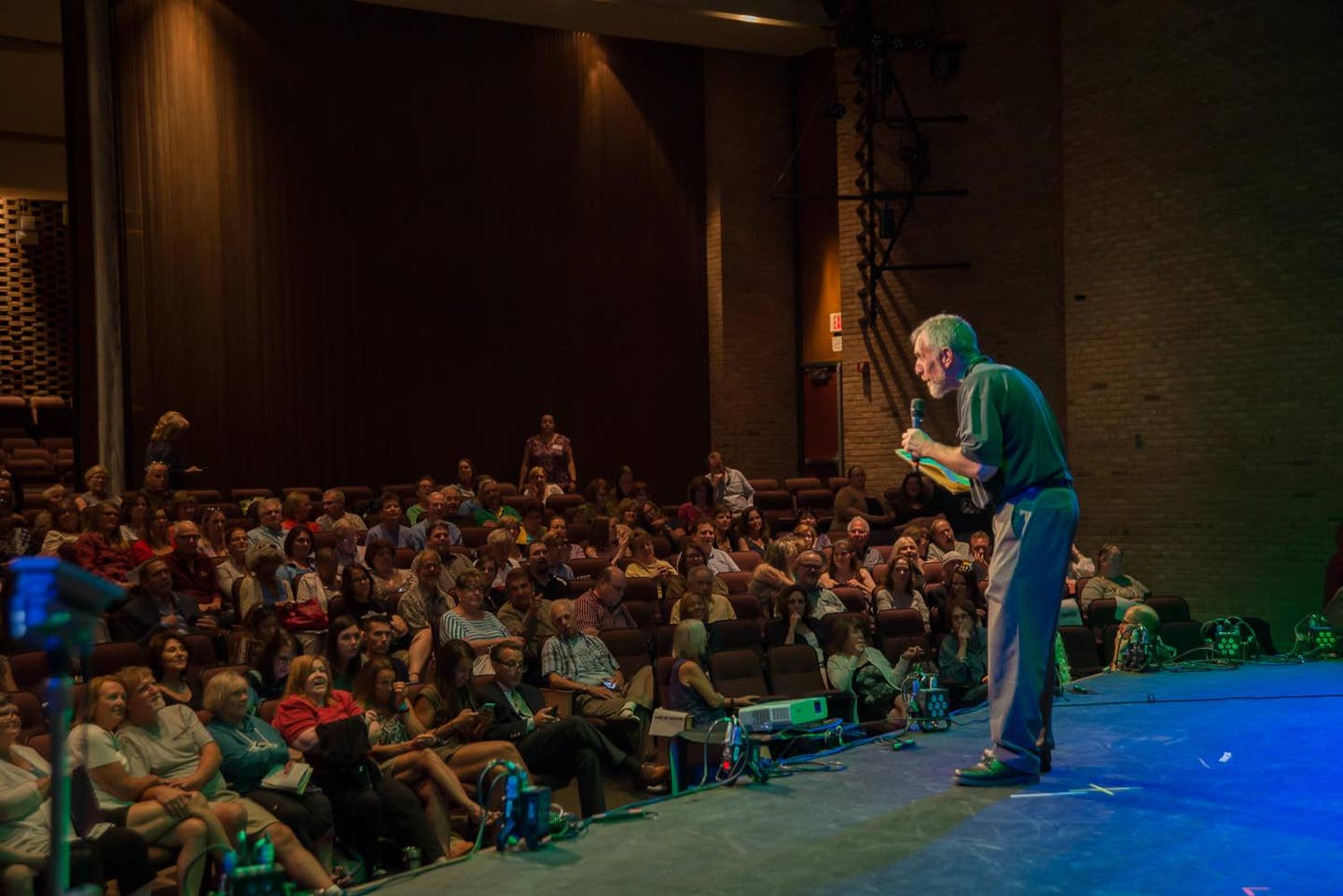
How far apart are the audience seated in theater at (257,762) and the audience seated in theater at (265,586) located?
2.14 metres

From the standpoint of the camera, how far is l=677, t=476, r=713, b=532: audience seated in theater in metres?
11.1

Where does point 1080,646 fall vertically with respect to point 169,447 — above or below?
below

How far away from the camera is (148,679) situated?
502 cm

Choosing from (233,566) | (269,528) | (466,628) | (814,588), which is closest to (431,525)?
(269,528)

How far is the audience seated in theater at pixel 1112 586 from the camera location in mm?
9141

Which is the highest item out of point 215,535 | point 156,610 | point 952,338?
point 952,338

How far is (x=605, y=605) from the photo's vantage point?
784 centimetres

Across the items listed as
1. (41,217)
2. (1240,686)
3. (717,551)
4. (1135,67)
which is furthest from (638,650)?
(41,217)

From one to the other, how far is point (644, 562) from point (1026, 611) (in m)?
5.70

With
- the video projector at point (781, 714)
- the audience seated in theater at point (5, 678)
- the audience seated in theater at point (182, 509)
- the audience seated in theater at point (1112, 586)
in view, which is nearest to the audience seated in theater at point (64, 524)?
the audience seated in theater at point (182, 509)

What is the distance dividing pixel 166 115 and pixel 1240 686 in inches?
427

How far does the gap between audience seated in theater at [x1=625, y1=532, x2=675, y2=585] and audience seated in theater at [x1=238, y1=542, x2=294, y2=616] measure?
237 centimetres

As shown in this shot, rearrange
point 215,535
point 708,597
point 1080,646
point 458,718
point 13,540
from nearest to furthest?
point 458,718
point 1080,646
point 708,597
point 13,540
point 215,535

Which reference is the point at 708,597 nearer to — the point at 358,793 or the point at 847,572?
the point at 847,572
